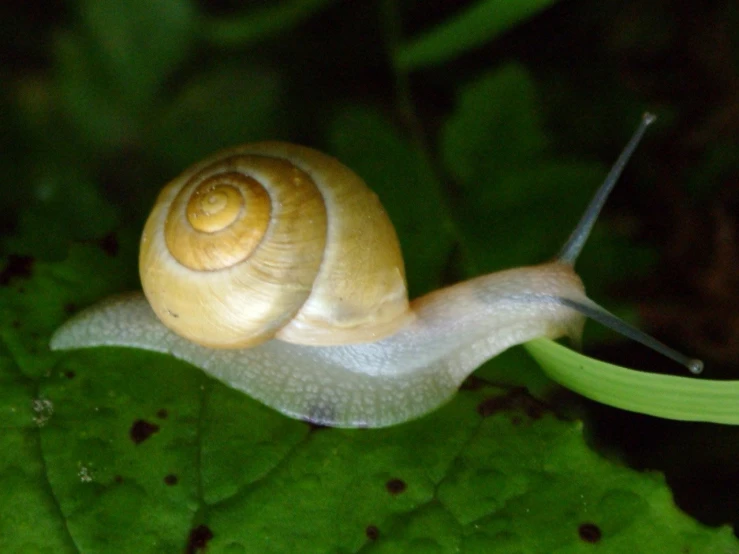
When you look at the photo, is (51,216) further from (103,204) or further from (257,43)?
(257,43)

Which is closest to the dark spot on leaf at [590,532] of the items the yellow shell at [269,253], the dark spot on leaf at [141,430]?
the yellow shell at [269,253]

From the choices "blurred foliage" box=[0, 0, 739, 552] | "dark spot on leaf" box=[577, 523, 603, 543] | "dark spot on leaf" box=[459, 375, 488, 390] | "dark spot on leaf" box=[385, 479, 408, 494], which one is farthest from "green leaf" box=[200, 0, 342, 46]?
"dark spot on leaf" box=[577, 523, 603, 543]

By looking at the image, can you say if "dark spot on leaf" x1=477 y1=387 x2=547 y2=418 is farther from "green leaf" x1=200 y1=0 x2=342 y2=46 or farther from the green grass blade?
"green leaf" x1=200 y1=0 x2=342 y2=46

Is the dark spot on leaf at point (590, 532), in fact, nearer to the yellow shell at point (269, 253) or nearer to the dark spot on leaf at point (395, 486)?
the dark spot on leaf at point (395, 486)

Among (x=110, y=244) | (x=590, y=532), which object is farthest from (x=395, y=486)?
(x=110, y=244)

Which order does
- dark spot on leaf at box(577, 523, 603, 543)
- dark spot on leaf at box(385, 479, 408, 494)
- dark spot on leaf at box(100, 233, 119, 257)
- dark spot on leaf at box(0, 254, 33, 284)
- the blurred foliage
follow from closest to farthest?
dark spot on leaf at box(577, 523, 603, 543)
dark spot on leaf at box(385, 479, 408, 494)
dark spot on leaf at box(0, 254, 33, 284)
dark spot on leaf at box(100, 233, 119, 257)
the blurred foliage

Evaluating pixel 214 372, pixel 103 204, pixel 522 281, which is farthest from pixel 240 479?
pixel 103 204
